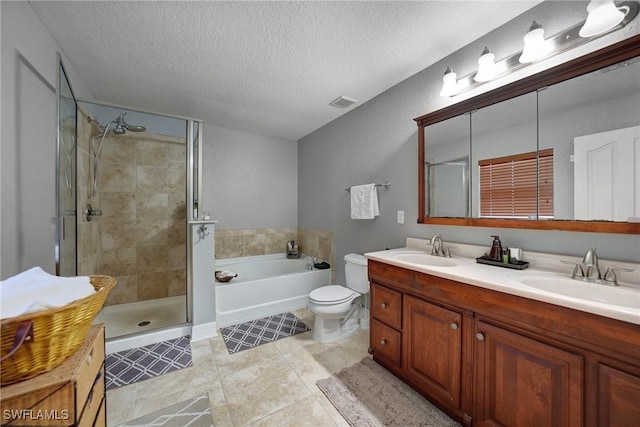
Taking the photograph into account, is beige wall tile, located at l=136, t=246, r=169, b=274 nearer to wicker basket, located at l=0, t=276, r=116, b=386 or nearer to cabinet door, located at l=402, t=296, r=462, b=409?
wicker basket, located at l=0, t=276, r=116, b=386

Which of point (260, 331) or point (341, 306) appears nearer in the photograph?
point (341, 306)

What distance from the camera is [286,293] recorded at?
2828mm

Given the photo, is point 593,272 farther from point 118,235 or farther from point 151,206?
point 118,235

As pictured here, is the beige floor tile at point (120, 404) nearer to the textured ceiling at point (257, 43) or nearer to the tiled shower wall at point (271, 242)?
the tiled shower wall at point (271, 242)

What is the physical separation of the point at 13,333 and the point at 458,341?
1.69 m

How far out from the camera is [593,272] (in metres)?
1.14

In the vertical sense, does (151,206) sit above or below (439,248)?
above

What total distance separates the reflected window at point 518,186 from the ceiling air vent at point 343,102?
1.41 meters

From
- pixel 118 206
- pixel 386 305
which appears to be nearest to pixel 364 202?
pixel 386 305

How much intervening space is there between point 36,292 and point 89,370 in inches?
13.0

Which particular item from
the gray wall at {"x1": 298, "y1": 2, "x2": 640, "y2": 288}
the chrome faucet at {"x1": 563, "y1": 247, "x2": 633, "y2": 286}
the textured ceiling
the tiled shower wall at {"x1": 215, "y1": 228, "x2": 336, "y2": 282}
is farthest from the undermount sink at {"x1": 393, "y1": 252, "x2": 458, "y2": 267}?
the textured ceiling

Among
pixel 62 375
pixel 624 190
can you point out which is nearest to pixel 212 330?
pixel 62 375

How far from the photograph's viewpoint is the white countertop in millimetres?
862

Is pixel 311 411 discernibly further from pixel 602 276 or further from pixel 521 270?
pixel 602 276
